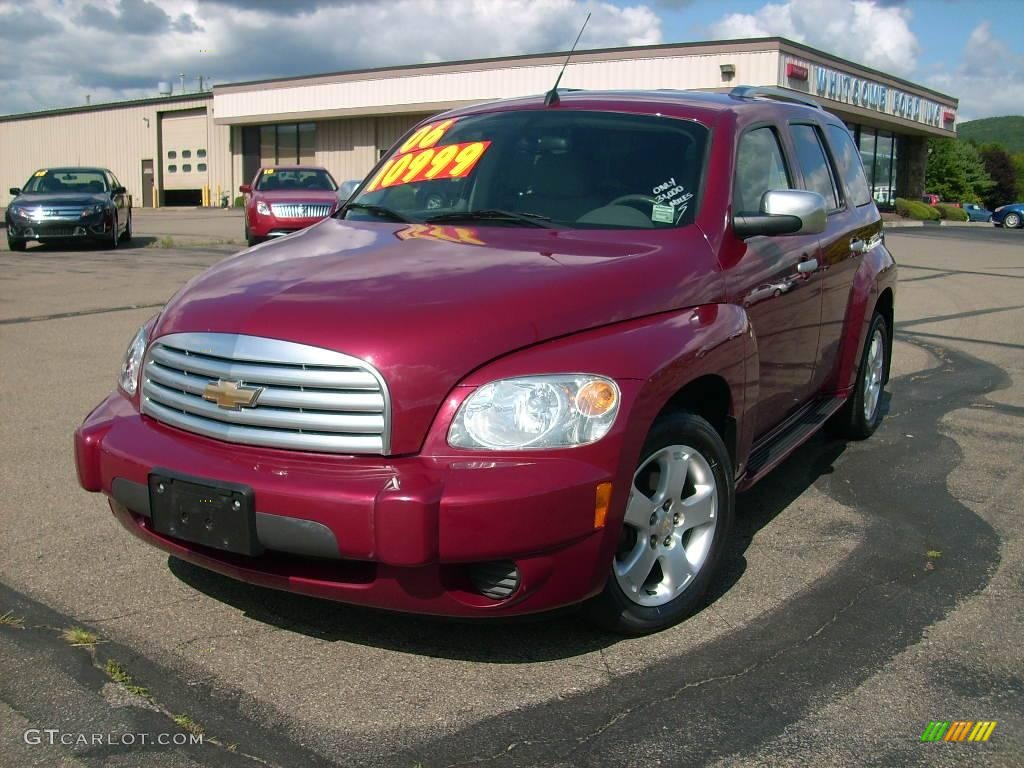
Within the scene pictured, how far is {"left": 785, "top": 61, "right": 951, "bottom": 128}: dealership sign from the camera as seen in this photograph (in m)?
35.3

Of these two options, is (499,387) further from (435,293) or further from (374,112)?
(374,112)

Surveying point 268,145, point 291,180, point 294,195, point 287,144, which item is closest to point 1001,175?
point 287,144

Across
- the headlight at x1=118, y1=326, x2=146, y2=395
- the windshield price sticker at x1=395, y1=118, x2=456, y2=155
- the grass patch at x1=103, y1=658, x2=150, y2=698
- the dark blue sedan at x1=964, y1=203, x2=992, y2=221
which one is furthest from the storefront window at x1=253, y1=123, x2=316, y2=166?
the grass patch at x1=103, y1=658, x2=150, y2=698

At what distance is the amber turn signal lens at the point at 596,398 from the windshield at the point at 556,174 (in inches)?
42.3

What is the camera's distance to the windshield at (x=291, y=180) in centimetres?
1938

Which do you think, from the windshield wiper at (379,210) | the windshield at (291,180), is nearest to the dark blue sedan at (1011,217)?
the windshield at (291,180)

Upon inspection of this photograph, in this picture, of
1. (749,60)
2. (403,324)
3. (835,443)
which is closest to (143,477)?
(403,324)

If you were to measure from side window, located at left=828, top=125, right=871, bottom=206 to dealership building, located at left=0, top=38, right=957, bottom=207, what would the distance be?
27287 millimetres

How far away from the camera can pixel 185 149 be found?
50.7m

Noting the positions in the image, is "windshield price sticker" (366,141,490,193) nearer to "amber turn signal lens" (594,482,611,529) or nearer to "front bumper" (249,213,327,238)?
"amber turn signal lens" (594,482,611,529)

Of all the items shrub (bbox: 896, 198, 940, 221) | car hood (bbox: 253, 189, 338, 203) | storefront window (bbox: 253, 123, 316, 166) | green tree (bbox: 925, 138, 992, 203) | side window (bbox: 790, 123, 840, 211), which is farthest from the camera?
green tree (bbox: 925, 138, 992, 203)

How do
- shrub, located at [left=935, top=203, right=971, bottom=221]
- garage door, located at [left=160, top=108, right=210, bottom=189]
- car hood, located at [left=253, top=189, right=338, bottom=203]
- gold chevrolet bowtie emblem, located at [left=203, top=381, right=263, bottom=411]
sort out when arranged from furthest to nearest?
1. garage door, located at [left=160, top=108, right=210, bottom=189]
2. shrub, located at [left=935, top=203, right=971, bottom=221]
3. car hood, located at [left=253, top=189, right=338, bottom=203]
4. gold chevrolet bowtie emblem, located at [left=203, top=381, right=263, bottom=411]

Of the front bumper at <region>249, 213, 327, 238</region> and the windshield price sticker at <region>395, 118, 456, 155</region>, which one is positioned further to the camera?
the front bumper at <region>249, 213, 327, 238</region>

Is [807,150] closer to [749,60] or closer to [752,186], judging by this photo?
[752,186]
